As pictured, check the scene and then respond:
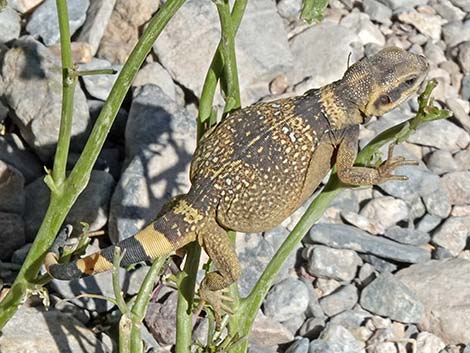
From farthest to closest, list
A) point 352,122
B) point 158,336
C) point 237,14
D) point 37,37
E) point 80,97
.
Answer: point 37,37
point 80,97
point 158,336
point 352,122
point 237,14

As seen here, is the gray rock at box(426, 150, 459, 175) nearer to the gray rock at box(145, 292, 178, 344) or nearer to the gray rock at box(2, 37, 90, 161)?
the gray rock at box(145, 292, 178, 344)

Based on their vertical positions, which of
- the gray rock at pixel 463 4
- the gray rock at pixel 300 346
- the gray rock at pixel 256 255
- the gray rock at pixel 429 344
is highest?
the gray rock at pixel 463 4

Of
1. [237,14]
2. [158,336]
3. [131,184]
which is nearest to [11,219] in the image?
[131,184]

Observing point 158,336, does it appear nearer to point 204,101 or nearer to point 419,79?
point 204,101

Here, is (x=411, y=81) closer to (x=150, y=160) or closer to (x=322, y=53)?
(x=150, y=160)

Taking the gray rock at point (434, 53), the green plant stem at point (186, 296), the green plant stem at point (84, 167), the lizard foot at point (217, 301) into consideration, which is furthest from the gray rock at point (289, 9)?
the green plant stem at point (84, 167)

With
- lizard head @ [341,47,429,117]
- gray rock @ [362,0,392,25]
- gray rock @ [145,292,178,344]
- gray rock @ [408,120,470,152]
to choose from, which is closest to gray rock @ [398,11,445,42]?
gray rock @ [362,0,392,25]

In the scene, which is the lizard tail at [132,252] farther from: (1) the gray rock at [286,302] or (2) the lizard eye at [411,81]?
(1) the gray rock at [286,302]

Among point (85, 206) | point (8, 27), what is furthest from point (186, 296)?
point (8, 27)

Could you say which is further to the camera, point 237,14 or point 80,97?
point 80,97
